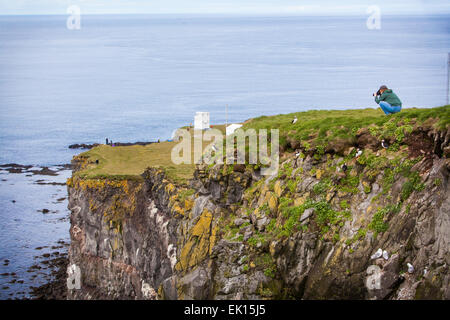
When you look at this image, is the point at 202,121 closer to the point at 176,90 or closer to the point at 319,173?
the point at 319,173

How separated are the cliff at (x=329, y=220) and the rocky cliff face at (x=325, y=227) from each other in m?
0.03

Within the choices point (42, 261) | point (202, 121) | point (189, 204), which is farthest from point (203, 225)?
point (42, 261)

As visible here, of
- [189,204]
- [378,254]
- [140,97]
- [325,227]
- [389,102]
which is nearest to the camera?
[378,254]

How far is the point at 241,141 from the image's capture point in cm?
2473

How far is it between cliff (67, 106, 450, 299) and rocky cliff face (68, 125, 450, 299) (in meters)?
0.03

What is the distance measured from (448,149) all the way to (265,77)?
130423mm

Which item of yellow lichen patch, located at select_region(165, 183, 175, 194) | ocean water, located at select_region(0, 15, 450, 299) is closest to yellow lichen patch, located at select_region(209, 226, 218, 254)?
yellow lichen patch, located at select_region(165, 183, 175, 194)

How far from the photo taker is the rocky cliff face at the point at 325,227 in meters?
15.6

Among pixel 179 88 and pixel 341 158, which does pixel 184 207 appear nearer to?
pixel 341 158

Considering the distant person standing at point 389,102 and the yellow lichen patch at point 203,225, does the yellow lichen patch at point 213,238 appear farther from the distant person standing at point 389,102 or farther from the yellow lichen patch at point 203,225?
the distant person standing at point 389,102

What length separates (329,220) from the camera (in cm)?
1839

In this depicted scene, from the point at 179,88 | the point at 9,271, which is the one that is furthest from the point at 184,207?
the point at 179,88

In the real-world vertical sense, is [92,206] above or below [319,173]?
below

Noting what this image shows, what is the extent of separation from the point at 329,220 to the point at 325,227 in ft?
0.96
